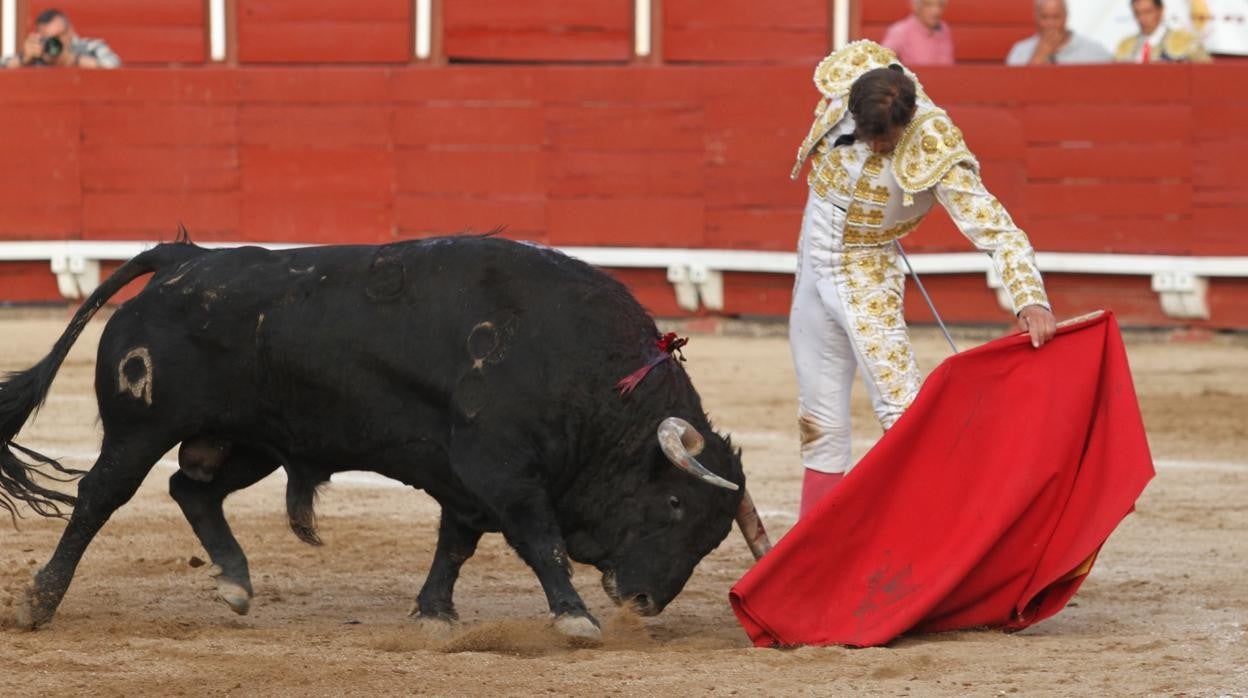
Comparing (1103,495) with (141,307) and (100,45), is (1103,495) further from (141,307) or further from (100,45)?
(100,45)

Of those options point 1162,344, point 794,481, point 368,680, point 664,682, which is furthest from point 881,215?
point 1162,344

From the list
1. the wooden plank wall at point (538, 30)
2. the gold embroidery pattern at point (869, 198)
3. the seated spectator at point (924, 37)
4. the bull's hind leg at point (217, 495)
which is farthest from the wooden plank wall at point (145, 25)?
the gold embroidery pattern at point (869, 198)

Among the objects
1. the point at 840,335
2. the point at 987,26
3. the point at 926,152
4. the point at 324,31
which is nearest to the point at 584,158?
the point at 324,31

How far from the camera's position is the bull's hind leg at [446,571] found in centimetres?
452

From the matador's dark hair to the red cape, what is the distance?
1.69 ft

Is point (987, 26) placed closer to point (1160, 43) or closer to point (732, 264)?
point (1160, 43)

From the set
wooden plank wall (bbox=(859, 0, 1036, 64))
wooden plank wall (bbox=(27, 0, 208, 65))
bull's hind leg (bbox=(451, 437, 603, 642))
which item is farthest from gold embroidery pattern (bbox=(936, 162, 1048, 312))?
wooden plank wall (bbox=(27, 0, 208, 65))

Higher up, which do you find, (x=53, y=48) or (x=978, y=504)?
(x=53, y=48)

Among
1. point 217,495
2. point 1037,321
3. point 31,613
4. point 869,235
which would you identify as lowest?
point 31,613

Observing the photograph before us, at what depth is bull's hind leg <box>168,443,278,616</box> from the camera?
15.2ft

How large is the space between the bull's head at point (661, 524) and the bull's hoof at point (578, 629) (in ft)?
0.58

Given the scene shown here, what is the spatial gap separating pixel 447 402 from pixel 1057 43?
6466 mm

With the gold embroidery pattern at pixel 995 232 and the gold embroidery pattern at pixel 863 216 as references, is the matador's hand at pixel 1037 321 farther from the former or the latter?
the gold embroidery pattern at pixel 863 216

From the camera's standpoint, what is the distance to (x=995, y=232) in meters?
4.45
